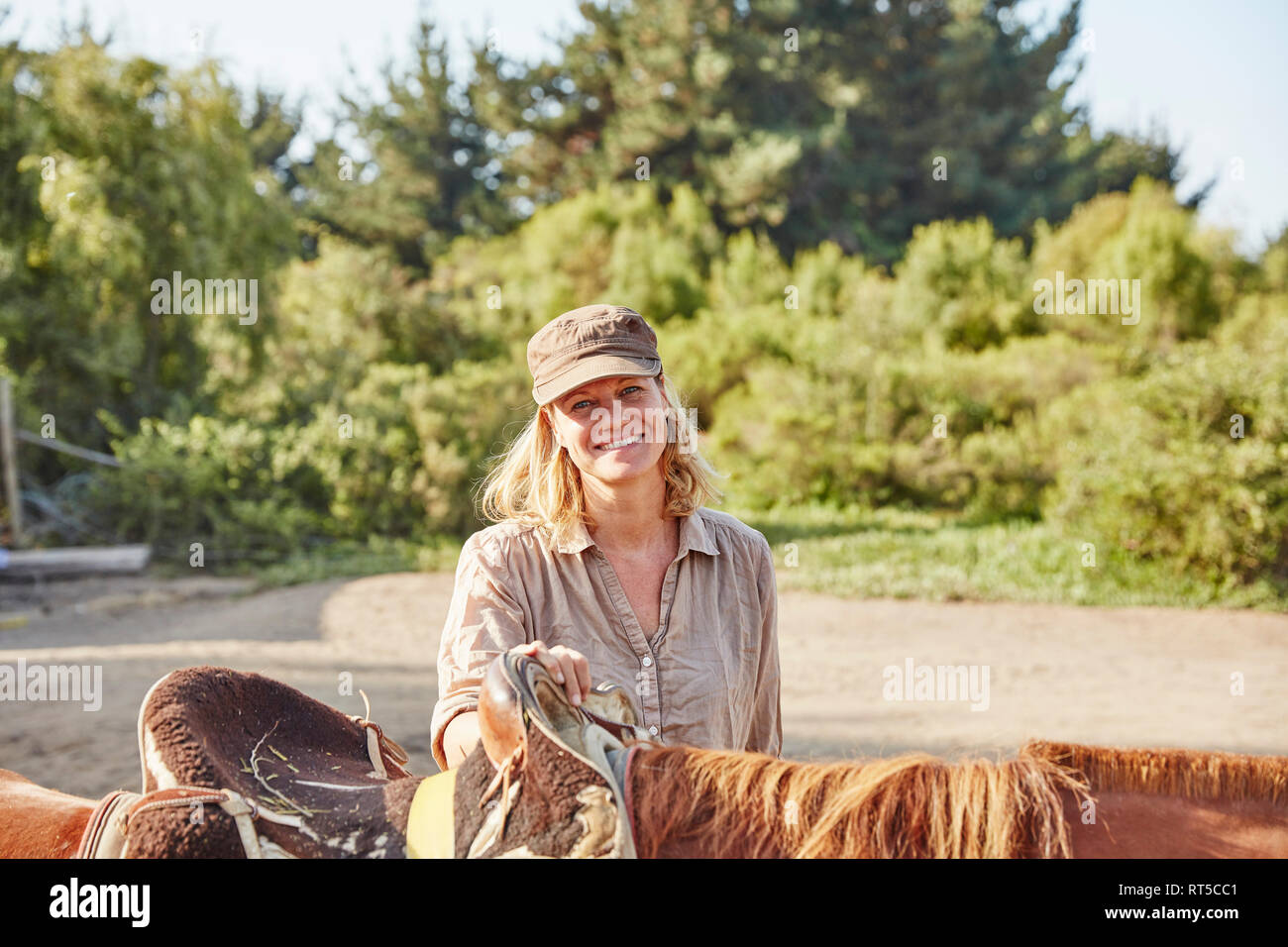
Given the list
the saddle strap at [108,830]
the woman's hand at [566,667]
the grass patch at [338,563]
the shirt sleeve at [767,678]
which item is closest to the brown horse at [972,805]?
the woman's hand at [566,667]

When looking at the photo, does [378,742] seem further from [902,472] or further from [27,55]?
[27,55]

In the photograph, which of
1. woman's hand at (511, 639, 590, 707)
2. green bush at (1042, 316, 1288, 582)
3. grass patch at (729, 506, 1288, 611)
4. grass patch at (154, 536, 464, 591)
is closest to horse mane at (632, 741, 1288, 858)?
woman's hand at (511, 639, 590, 707)

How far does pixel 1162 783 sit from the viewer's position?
1.15 m

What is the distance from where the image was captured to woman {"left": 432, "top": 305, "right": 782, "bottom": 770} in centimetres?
185

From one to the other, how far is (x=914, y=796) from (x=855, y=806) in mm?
73

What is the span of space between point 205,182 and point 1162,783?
A: 1377 cm

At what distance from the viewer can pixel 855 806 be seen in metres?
1.15

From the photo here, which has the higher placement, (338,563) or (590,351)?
(590,351)

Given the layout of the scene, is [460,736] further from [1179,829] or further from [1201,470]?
[1201,470]

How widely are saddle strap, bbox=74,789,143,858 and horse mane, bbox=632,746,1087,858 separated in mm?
751

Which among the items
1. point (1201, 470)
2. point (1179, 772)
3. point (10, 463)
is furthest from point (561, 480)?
point (10, 463)

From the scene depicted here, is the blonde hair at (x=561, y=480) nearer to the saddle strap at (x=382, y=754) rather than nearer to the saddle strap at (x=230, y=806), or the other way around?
the saddle strap at (x=382, y=754)

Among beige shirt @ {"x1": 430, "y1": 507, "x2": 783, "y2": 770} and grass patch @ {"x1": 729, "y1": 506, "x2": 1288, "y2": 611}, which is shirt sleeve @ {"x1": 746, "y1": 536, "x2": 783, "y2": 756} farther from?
grass patch @ {"x1": 729, "y1": 506, "x2": 1288, "y2": 611}
